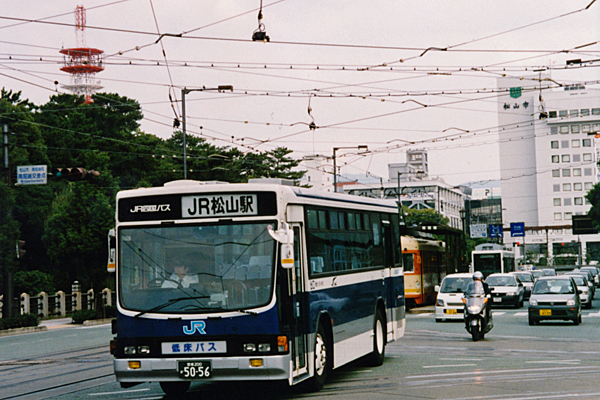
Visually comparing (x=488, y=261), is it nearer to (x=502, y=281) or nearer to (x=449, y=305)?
(x=502, y=281)

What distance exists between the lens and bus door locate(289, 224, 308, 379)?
34.0 ft

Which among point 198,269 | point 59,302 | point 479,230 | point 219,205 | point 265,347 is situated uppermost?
point 479,230

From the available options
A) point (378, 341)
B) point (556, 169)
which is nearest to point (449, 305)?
point (378, 341)

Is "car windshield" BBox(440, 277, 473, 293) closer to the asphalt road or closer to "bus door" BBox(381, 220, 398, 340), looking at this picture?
the asphalt road

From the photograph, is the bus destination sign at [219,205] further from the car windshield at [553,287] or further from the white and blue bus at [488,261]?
the white and blue bus at [488,261]

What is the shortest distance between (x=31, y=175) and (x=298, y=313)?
25531mm

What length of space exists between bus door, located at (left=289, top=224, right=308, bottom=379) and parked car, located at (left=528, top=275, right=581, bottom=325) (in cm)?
1765

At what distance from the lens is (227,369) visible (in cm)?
991

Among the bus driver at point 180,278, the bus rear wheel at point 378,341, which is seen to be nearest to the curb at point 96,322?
the bus rear wheel at point 378,341

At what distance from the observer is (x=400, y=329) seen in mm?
16484

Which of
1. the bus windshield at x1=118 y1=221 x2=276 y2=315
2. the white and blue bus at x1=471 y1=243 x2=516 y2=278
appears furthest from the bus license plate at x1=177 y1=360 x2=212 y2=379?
the white and blue bus at x1=471 y1=243 x2=516 y2=278

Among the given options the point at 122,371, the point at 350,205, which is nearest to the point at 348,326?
the point at 350,205

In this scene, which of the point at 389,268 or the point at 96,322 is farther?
the point at 96,322

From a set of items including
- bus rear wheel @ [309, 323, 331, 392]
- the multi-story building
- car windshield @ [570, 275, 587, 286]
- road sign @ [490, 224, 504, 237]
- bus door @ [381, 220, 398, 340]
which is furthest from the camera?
the multi-story building
